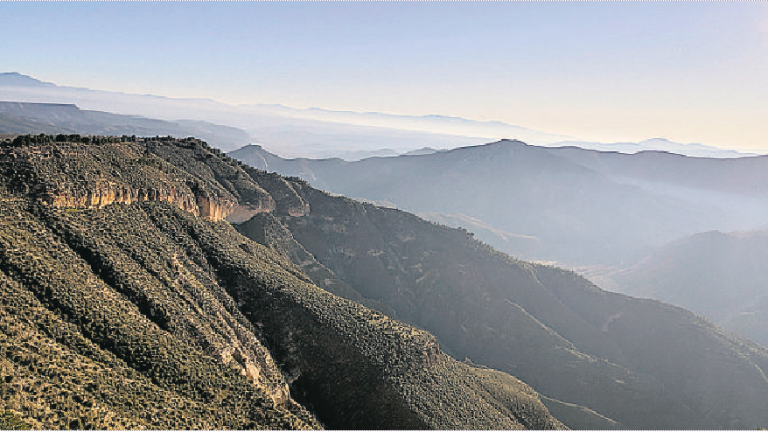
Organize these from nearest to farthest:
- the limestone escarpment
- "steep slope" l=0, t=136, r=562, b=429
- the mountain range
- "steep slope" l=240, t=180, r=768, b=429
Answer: "steep slope" l=0, t=136, r=562, b=429 < the mountain range < the limestone escarpment < "steep slope" l=240, t=180, r=768, b=429

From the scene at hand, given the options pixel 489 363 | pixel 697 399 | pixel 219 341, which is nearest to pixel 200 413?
pixel 219 341

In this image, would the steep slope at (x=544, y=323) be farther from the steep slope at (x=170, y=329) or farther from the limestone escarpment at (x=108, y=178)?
the steep slope at (x=170, y=329)

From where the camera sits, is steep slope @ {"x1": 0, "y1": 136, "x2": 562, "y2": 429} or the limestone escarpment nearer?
steep slope @ {"x1": 0, "y1": 136, "x2": 562, "y2": 429}

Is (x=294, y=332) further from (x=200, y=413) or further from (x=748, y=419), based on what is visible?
(x=748, y=419)

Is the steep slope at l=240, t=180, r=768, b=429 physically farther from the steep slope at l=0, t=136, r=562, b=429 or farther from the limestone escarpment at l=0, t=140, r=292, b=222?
the steep slope at l=0, t=136, r=562, b=429

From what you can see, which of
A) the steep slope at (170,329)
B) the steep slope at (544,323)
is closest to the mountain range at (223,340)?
the steep slope at (170,329)

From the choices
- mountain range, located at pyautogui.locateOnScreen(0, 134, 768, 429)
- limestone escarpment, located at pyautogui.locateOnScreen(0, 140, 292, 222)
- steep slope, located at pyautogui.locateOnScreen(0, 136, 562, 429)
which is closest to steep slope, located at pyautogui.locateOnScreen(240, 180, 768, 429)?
mountain range, located at pyautogui.locateOnScreen(0, 134, 768, 429)
